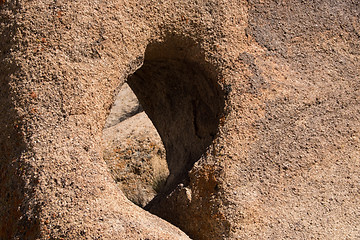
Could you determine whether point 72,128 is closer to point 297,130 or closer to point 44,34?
point 44,34

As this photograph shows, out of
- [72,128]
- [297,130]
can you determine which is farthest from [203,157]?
[72,128]

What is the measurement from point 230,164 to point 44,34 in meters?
0.61

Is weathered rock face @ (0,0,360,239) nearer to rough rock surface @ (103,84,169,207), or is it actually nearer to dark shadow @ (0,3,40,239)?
dark shadow @ (0,3,40,239)

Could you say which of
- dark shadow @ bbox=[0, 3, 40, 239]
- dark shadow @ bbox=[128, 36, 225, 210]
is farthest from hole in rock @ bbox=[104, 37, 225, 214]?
dark shadow @ bbox=[0, 3, 40, 239]

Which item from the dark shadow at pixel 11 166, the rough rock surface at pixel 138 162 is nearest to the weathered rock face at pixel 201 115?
the dark shadow at pixel 11 166

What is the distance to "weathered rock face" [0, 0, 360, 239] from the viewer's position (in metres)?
1.35

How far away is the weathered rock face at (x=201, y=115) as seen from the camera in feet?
4.44

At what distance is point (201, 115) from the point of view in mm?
1841

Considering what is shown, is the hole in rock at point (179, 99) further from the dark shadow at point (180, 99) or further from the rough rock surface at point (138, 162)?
the rough rock surface at point (138, 162)

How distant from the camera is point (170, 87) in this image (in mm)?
1987

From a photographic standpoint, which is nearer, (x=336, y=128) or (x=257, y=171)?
(x=257, y=171)

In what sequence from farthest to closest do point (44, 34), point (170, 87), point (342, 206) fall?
point (170, 87) → point (342, 206) → point (44, 34)

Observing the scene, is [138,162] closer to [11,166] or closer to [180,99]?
[180,99]

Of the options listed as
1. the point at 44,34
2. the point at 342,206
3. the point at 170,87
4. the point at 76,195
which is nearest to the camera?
the point at 76,195
